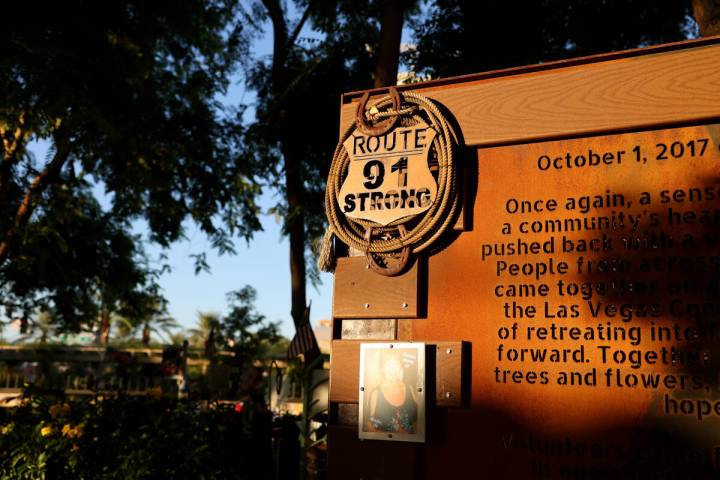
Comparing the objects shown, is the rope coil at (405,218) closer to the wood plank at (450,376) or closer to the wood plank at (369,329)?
the wood plank at (369,329)

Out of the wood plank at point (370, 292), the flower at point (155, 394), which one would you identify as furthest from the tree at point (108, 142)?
the wood plank at point (370, 292)

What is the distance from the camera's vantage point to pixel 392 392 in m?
2.79

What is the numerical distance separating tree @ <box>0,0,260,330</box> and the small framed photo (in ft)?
14.3

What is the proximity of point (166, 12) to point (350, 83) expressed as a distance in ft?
19.1

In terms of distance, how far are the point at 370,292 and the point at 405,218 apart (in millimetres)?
341

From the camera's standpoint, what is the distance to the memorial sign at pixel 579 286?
2.42 metres

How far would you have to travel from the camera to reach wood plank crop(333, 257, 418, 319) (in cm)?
285

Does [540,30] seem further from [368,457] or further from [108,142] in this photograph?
[368,457]

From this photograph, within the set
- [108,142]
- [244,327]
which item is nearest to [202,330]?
[244,327]

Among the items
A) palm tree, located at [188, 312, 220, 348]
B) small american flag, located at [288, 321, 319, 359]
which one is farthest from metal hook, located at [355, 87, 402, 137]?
palm tree, located at [188, 312, 220, 348]

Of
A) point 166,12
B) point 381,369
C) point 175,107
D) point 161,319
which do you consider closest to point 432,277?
point 381,369

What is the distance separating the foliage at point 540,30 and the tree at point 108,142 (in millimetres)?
3767

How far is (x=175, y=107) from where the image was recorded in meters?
13.3

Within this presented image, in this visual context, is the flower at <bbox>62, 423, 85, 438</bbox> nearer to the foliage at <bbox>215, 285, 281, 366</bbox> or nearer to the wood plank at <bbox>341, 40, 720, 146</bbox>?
the wood plank at <bbox>341, 40, 720, 146</bbox>
